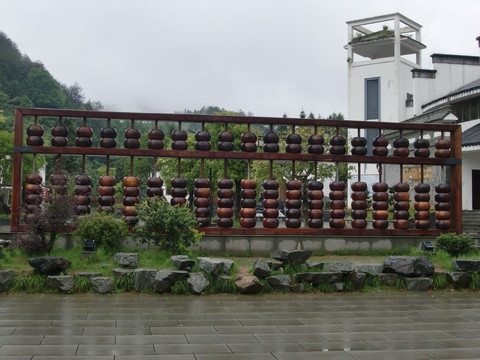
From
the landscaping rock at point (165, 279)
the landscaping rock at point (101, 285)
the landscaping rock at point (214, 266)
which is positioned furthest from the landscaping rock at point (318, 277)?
the landscaping rock at point (101, 285)

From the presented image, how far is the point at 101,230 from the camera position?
1226 cm

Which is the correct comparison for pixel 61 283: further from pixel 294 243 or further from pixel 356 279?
pixel 294 243

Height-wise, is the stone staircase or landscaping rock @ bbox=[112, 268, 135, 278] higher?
the stone staircase

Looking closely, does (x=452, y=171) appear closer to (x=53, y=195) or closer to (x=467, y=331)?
(x=467, y=331)

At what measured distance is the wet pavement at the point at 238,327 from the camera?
6.24 m

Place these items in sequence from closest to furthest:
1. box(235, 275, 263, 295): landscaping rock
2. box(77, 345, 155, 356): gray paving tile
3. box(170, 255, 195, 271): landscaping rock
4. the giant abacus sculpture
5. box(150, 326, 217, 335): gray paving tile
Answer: box(77, 345, 155, 356): gray paving tile < box(150, 326, 217, 335): gray paving tile < box(235, 275, 263, 295): landscaping rock < box(170, 255, 195, 271): landscaping rock < the giant abacus sculpture

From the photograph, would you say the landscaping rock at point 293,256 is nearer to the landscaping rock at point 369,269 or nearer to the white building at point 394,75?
the landscaping rock at point 369,269

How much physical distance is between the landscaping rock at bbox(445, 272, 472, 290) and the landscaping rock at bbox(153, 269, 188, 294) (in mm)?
5780

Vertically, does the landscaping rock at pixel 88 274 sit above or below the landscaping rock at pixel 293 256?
below

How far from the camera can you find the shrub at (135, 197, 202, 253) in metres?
12.0

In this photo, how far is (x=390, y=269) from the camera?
11.6 metres

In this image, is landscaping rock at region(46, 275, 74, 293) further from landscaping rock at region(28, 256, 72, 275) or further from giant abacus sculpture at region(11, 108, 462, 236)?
giant abacus sculpture at region(11, 108, 462, 236)

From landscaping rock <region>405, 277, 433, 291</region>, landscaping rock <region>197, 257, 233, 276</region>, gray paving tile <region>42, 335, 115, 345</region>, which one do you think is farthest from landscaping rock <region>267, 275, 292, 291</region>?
gray paving tile <region>42, 335, 115, 345</region>

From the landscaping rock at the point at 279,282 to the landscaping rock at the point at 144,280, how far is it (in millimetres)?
2334
